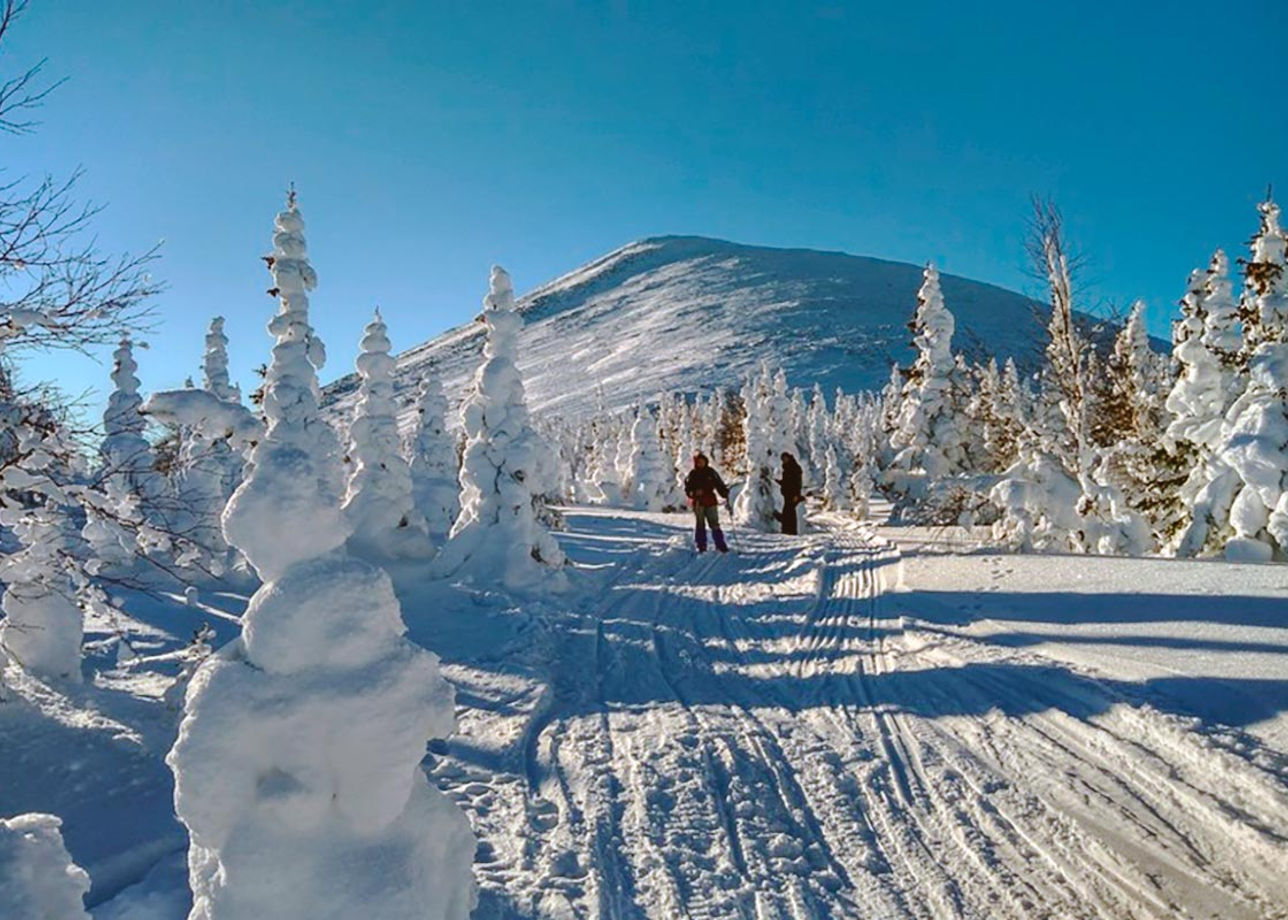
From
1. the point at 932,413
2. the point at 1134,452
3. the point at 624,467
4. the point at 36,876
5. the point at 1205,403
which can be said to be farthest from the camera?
the point at 624,467

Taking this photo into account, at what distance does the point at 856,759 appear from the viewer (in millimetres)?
5414

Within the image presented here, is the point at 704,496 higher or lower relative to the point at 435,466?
lower

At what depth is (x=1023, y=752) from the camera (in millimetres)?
5273

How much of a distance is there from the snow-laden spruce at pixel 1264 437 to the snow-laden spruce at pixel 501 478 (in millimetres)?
9822

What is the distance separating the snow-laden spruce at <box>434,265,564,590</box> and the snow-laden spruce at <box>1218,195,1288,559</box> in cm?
982

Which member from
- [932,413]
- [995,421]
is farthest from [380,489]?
[932,413]

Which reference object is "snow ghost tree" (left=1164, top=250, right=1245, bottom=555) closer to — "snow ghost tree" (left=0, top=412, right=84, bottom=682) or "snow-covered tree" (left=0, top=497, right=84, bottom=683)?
"snow ghost tree" (left=0, top=412, right=84, bottom=682)

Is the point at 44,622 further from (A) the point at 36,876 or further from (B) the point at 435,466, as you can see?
(B) the point at 435,466

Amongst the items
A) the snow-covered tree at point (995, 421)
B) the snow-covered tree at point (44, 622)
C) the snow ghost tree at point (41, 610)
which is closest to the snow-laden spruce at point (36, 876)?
the snow ghost tree at point (41, 610)

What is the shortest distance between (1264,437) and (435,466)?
2657 centimetres

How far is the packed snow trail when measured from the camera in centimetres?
388

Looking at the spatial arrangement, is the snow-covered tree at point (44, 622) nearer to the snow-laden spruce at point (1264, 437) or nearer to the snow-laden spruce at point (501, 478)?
the snow-laden spruce at point (501, 478)

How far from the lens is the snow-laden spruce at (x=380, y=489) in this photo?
59.8 feet

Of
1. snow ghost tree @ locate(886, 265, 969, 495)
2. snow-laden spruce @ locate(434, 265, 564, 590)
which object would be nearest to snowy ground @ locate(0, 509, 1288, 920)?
snow-laden spruce @ locate(434, 265, 564, 590)
